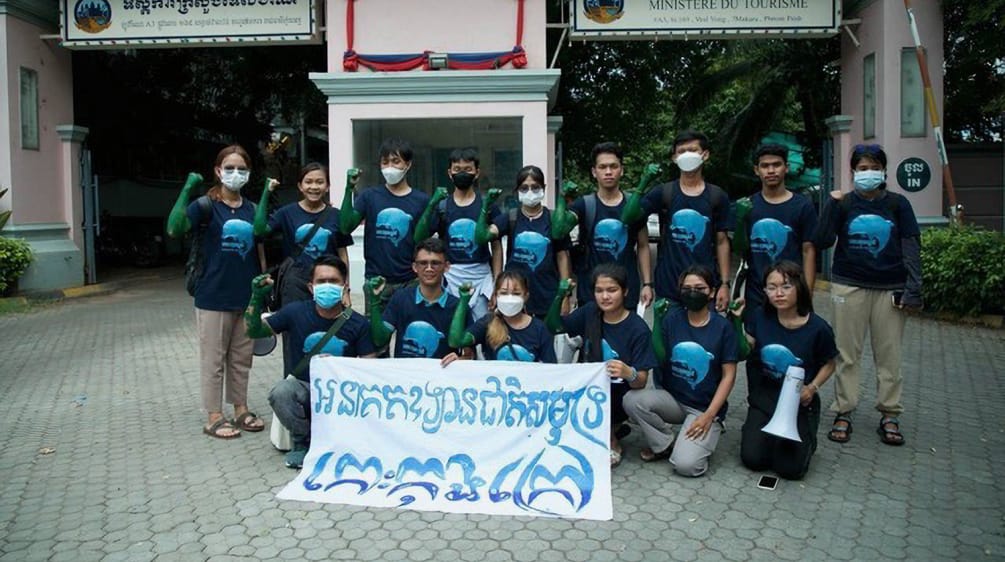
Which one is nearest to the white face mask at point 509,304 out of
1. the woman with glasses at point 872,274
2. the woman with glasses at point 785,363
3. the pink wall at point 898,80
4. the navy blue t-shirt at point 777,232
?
the woman with glasses at point 785,363

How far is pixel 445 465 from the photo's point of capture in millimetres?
4254

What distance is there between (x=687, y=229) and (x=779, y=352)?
2.89 ft

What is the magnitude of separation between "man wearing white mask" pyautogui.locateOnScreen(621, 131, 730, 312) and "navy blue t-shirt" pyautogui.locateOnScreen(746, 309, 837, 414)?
0.37 m

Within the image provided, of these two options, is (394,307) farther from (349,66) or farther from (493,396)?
(349,66)

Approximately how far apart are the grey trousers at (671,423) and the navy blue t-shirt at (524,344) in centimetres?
50

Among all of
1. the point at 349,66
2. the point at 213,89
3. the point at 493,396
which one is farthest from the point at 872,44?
the point at 213,89

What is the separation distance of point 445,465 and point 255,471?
109 cm

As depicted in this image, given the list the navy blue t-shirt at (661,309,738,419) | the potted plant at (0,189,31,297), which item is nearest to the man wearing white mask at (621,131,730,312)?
the navy blue t-shirt at (661,309,738,419)

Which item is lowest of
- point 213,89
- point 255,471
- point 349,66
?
point 255,471

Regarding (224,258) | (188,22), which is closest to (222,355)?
(224,258)

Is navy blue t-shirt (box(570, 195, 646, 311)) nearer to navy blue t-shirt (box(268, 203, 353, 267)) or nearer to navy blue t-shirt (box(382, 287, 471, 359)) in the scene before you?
navy blue t-shirt (box(382, 287, 471, 359))

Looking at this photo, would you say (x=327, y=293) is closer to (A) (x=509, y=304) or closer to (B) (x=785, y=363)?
(A) (x=509, y=304)

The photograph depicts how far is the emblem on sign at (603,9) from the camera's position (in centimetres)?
1120

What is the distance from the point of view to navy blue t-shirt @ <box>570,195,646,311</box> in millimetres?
5031
